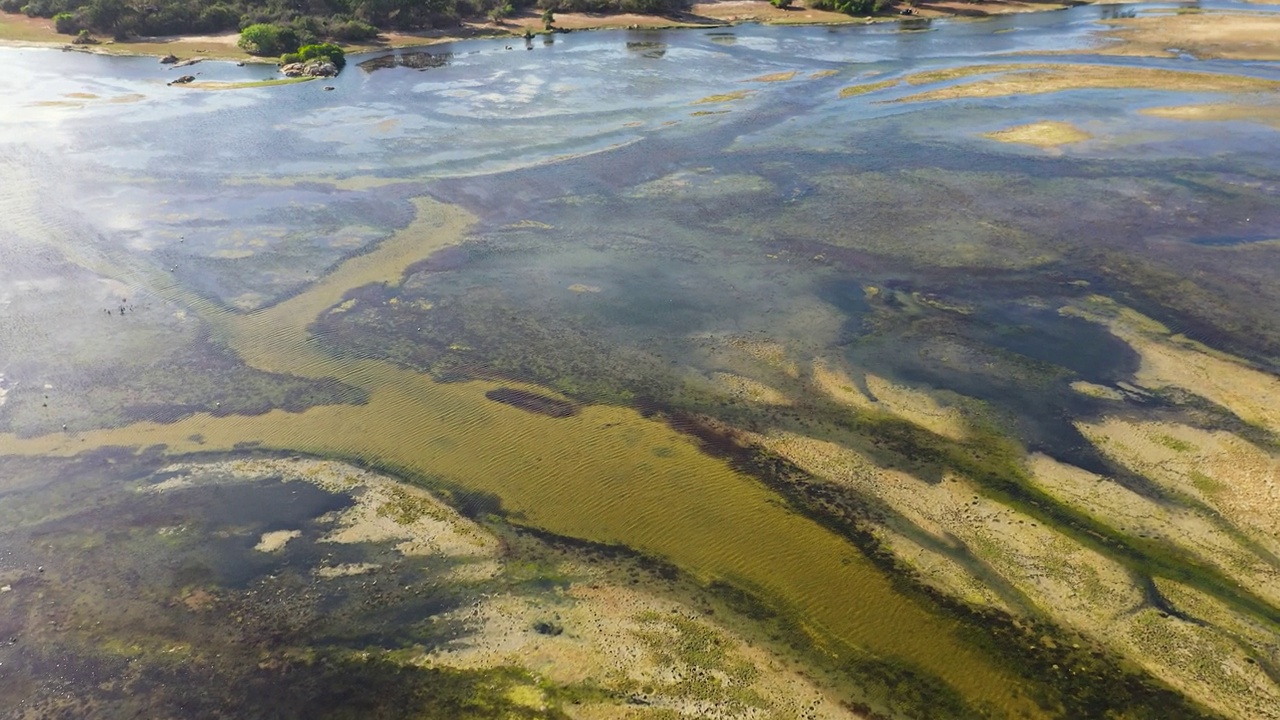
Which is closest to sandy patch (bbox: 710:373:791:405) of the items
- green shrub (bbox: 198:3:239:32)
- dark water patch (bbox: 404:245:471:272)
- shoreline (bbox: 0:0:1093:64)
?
dark water patch (bbox: 404:245:471:272)

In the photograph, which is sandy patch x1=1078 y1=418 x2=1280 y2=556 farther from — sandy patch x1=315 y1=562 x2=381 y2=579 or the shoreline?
the shoreline

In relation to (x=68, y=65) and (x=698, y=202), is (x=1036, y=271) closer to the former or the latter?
(x=698, y=202)

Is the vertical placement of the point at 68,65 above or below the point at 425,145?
above

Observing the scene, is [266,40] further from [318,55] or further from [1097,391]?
[1097,391]

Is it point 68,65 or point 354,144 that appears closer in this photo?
point 354,144

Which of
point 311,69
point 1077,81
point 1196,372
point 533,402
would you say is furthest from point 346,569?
point 1077,81

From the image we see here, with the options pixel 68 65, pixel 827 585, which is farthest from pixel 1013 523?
pixel 68 65

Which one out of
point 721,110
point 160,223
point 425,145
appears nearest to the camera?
point 160,223

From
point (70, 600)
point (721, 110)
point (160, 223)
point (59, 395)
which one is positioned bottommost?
point (70, 600)

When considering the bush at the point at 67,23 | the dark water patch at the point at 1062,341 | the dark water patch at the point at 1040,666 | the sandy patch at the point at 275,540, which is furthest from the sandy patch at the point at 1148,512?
the bush at the point at 67,23
